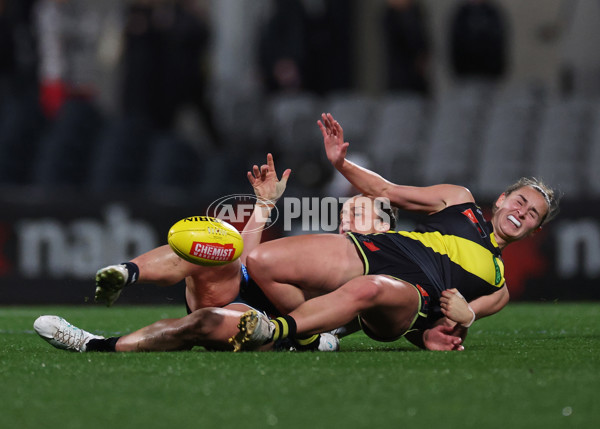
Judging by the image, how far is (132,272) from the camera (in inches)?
181

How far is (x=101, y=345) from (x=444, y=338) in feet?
5.13

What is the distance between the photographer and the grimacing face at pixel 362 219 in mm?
5699

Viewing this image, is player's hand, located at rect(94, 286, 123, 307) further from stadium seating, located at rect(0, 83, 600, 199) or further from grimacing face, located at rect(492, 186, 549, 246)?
stadium seating, located at rect(0, 83, 600, 199)

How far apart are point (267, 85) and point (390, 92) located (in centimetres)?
144

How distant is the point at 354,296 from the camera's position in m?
4.65

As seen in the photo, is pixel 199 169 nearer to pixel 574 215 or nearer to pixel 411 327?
pixel 574 215

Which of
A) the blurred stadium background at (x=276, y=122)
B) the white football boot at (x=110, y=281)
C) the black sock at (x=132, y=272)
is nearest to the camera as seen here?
the white football boot at (x=110, y=281)

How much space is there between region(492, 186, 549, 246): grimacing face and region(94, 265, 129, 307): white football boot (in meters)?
1.85

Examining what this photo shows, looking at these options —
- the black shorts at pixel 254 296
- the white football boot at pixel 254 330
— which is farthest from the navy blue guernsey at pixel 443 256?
the white football boot at pixel 254 330

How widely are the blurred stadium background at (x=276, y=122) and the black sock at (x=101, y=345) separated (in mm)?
4707

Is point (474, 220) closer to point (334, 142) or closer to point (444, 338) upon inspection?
point (444, 338)

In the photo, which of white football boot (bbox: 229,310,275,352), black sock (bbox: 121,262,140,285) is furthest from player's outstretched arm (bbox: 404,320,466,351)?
black sock (bbox: 121,262,140,285)

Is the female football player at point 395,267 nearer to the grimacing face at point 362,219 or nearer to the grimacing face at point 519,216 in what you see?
the grimacing face at point 519,216

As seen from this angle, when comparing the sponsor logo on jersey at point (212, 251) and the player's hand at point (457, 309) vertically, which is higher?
the sponsor logo on jersey at point (212, 251)
